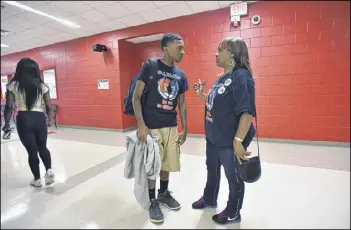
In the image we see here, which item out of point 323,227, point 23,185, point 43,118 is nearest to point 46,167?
→ point 23,185

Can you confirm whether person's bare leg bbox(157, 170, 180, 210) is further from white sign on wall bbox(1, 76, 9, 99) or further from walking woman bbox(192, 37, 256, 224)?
white sign on wall bbox(1, 76, 9, 99)

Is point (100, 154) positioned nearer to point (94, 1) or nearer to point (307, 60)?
point (94, 1)

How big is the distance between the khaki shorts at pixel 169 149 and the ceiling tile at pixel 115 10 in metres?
2.89

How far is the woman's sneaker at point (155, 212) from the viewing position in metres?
1.47

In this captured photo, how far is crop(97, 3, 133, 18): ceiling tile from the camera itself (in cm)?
345

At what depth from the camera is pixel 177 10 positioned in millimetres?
3742

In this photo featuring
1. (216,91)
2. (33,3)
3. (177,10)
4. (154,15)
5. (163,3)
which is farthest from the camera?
(154,15)

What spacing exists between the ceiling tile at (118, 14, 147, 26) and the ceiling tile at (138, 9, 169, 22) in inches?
4.8

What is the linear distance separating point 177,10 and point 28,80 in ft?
10.1

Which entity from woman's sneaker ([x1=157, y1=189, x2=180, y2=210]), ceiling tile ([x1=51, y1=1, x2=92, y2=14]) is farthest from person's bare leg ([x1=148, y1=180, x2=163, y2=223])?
ceiling tile ([x1=51, y1=1, x2=92, y2=14])

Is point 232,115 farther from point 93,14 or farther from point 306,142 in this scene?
point 93,14

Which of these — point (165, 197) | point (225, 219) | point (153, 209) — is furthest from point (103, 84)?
point (225, 219)

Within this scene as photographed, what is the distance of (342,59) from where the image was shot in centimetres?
310

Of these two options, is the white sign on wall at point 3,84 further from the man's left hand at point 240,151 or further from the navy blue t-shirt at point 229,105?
the man's left hand at point 240,151
